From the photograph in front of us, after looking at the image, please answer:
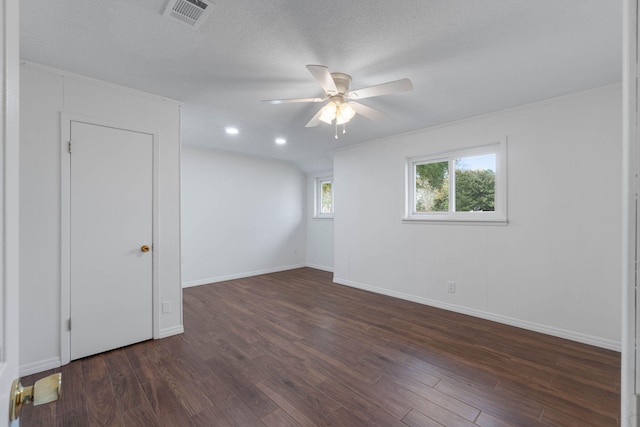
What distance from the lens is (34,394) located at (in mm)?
552

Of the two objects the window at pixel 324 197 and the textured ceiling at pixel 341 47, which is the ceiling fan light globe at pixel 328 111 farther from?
the window at pixel 324 197

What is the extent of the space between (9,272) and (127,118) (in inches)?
101

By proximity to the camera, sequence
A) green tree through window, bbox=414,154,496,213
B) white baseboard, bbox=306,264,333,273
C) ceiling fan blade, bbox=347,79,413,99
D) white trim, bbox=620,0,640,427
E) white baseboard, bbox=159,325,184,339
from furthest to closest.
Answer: white baseboard, bbox=306,264,333,273, green tree through window, bbox=414,154,496,213, white baseboard, bbox=159,325,184,339, ceiling fan blade, bbox=347,79,413,99, white trim, bbox=620,0,640,427

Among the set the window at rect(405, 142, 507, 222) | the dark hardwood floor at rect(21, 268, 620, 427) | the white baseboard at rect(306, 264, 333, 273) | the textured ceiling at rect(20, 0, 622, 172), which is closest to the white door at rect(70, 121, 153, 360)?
the dark hardwood floor at rect(21, 268, 620, 427)

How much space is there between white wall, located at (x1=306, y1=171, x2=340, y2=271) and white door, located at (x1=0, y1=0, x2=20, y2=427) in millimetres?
5522

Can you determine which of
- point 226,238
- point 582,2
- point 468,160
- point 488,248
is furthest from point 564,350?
point 226,238

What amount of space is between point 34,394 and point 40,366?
242cm

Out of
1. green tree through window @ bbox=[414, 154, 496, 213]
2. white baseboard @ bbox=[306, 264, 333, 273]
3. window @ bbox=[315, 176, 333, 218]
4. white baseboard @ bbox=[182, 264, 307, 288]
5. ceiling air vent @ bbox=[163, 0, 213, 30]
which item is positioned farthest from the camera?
window @ bbox=[315, 176, 333, 218]

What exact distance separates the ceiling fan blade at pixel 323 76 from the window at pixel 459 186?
7.09ft

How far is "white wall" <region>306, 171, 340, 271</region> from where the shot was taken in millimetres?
6027

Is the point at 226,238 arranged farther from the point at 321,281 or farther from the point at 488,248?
the point at 488,248

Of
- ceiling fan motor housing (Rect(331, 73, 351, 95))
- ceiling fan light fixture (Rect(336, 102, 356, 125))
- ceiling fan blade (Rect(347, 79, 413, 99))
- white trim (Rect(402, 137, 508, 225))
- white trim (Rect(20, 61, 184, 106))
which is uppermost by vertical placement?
white trim (Rect(20, 61, 184, 106))

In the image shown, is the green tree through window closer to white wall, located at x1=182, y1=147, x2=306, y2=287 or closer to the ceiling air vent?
white wall, located at x1=182, y1=147, x2=306, y2=287

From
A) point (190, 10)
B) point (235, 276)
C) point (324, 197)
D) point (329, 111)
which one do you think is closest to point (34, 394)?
point (190, 10)
